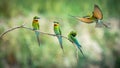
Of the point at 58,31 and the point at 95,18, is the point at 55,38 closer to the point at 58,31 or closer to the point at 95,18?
the point at 58,31

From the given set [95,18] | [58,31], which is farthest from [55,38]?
[95,18]

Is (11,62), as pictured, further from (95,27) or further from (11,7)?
(95,27)

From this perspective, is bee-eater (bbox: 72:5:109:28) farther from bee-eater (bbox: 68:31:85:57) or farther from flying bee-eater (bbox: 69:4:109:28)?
bee-eater (bbox: 68:31:85:57)

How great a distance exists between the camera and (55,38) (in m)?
2.21

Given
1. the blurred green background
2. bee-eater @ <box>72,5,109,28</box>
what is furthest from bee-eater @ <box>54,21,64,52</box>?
bee-eater @ <box>72,5,109,28</box>

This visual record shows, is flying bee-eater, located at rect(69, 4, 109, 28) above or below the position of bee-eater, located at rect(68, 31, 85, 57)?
above

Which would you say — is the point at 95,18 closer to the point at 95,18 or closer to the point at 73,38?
the point at 95,18

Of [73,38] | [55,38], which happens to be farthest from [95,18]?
[55,38]

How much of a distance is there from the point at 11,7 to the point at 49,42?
0.36 metres

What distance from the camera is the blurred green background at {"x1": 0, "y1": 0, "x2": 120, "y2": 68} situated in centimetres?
216

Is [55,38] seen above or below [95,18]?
below

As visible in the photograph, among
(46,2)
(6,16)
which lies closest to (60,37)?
(46,2)

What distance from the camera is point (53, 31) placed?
2209 millimetres

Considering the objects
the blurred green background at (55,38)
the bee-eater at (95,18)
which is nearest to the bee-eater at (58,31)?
the blurred green background at (55,38)
